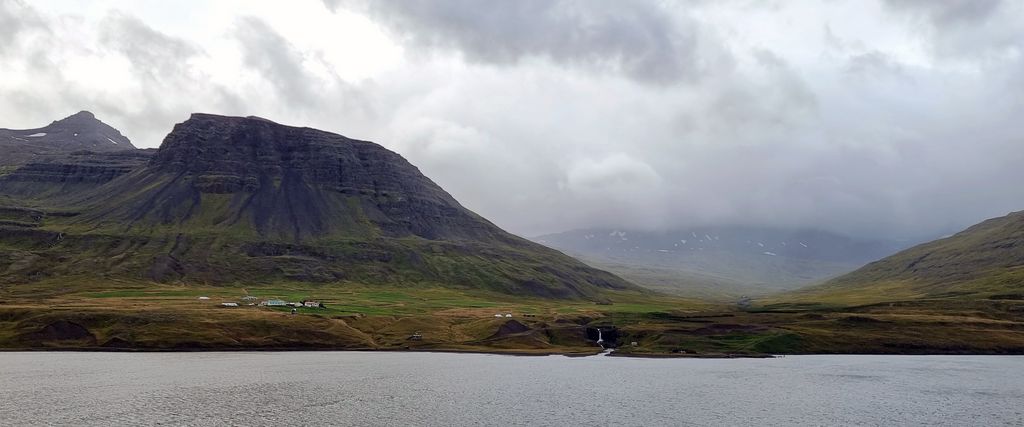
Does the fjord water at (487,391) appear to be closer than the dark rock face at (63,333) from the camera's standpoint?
Yes

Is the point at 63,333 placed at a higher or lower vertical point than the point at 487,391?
higher

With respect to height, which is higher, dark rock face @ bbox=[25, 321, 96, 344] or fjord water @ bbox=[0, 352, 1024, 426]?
dark rock face @ bbox=[25, 321, 96, 344]

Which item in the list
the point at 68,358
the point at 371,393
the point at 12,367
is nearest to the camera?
the point at 371,393

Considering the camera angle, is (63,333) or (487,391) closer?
(487,391)

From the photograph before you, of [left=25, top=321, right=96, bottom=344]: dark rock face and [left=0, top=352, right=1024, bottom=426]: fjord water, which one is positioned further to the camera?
[left=25, top=321, right=96, bottom=344]: dark rock face

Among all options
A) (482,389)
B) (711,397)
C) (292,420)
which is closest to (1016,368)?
(711,397)

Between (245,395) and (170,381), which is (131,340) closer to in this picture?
(170,381)

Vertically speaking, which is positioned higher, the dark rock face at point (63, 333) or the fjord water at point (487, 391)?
the dark rock face at point (63, 333)

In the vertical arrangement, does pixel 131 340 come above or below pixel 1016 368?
above
